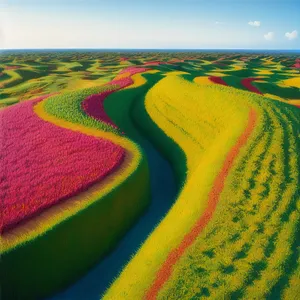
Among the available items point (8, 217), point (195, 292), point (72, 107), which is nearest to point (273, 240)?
point (195, 292)

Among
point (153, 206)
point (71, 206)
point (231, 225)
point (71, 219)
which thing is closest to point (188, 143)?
point (153, 206)

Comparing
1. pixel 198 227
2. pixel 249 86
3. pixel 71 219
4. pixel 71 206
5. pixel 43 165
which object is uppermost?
pixel 43 165

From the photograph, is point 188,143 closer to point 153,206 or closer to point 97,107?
point 153,206

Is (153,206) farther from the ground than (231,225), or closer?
closer

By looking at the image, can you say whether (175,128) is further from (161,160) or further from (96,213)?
(96,213)

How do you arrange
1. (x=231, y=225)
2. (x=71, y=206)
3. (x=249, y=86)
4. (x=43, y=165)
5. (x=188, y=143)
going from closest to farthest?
(x=231, y=225)
(x=71, y=206)
(x=43, y=165)
(x=188, y=143)
(x=249, y=86)

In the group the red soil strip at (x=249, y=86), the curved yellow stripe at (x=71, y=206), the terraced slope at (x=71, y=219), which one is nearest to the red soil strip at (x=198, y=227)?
the terraced slope at (x=71, y=219)

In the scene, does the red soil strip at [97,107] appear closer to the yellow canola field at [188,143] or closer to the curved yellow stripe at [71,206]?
the curved yellow stripe at [71,206]
